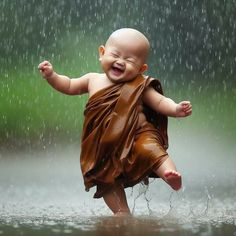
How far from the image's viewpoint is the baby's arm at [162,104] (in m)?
4.32

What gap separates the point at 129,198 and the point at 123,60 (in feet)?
6.73

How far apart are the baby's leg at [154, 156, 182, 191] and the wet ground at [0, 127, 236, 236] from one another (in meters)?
0.17

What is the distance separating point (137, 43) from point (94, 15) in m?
4.29

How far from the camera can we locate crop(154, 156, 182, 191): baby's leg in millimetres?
4148

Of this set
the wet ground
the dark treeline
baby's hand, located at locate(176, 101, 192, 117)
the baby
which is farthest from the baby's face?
the dark treeline

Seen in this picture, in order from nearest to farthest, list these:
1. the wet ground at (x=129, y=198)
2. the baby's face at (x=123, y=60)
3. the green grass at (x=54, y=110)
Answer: the wet ground at (x=129, y=198)
the baby's face at (x=123, y=60)
the green grass at (x=54, y=110)

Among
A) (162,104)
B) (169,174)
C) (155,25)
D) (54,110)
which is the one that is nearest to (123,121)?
(162,104)

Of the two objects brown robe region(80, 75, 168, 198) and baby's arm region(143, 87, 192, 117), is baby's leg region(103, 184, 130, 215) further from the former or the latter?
baby's arm region(143, 87, 192, 117)

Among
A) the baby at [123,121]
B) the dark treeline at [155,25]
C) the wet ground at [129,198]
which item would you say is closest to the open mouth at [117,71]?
the baby at [123,121]

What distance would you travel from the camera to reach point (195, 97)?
8.10m

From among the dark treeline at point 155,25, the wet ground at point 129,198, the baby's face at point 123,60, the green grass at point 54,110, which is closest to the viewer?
the wet ground at point 129,198

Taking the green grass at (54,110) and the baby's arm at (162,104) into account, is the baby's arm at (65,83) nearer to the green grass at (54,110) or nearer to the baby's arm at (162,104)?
the baby's arm at (162,104)

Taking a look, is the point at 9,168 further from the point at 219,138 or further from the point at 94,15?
the point at 94,15

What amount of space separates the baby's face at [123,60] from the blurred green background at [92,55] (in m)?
3.04
